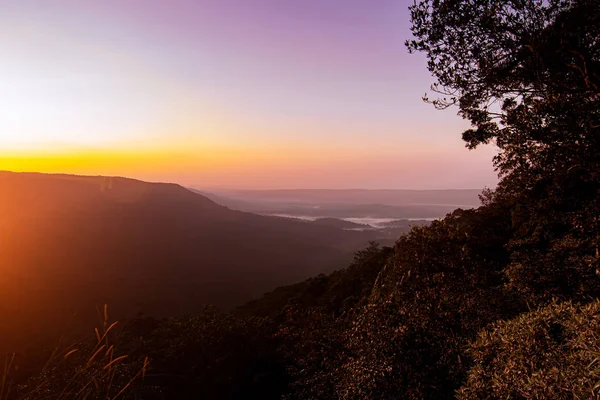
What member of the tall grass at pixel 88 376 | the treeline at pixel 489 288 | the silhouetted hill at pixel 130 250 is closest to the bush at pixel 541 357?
the treeline at pixel 489 288

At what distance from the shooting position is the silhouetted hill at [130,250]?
6925 centimetres

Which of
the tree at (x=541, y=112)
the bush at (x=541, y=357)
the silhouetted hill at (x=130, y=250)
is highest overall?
the tree at (x=541, y=112)

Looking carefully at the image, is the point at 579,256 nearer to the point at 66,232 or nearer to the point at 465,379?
the point at 465,379

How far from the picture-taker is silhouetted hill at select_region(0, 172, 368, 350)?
6925 cm

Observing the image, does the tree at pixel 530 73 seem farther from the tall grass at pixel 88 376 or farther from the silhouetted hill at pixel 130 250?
the silhouetted hill at pixel 130 250

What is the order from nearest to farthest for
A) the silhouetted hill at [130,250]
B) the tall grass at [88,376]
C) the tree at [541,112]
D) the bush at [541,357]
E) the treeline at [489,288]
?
the tall grass at [88,376] → the bush at [541,357] → the treeline at [489,288] → the tree at [541,112] → the silhouetted hill at [130,250]

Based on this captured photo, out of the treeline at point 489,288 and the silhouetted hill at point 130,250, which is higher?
the treeline at point 489,288

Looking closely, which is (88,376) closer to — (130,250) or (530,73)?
(530,73)

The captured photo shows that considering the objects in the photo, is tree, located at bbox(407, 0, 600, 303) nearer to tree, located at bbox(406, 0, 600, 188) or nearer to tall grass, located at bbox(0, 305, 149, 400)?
tree, located at bbox(406, 0, 600, 188)

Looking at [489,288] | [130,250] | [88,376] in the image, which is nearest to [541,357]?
[489,288]

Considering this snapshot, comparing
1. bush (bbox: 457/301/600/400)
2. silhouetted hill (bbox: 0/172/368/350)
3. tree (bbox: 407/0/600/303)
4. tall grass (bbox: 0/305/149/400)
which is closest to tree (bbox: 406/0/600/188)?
tree (bbox: 407/0/600/303)

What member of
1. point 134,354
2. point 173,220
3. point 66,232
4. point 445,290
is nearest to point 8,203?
point 66,232

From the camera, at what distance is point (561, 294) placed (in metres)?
7.84

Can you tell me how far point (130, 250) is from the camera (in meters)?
102
